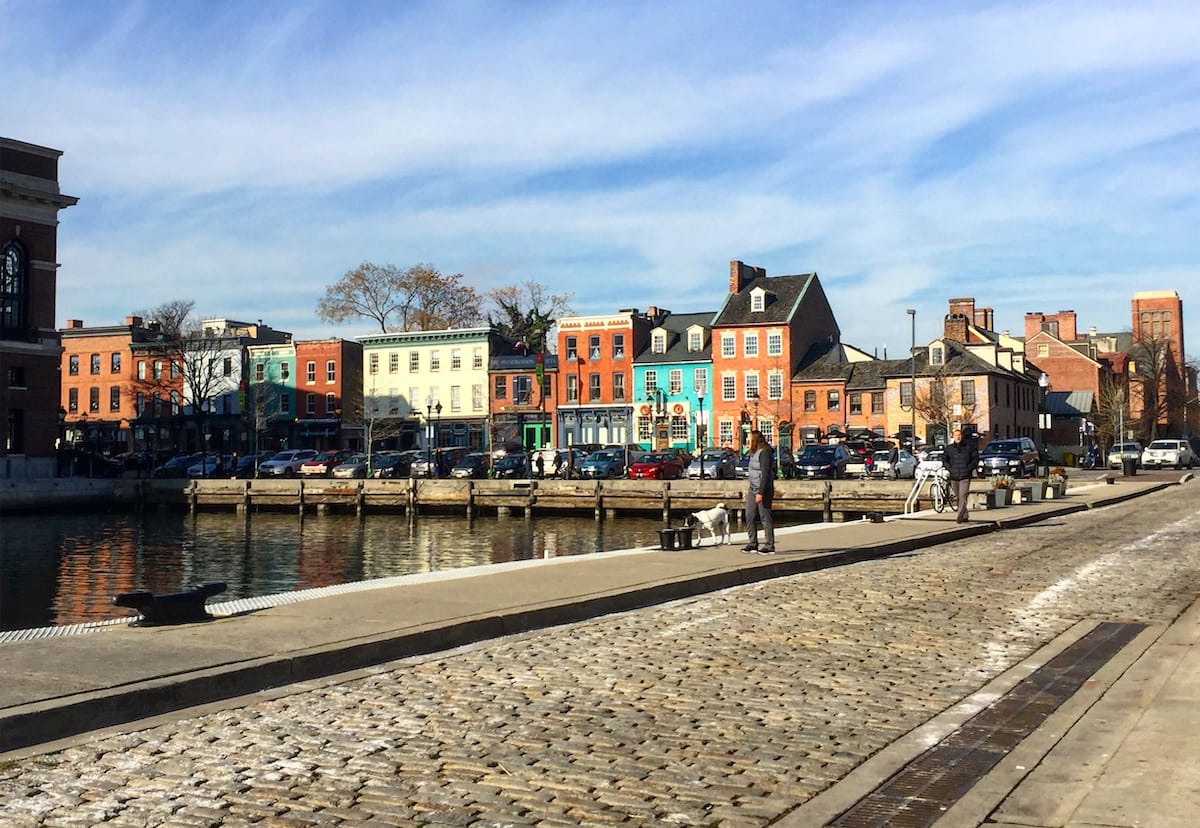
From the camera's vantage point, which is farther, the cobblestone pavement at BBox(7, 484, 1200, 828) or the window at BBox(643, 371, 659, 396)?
the window at BBox(643, 371, 659, 396)

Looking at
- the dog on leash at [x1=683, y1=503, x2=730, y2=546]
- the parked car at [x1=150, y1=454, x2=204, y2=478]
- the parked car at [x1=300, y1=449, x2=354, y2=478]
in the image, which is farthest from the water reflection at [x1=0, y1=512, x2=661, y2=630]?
the parked car at [x1=150, y1=454, x2=204, y2=478]

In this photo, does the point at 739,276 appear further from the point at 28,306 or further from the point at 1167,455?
the point at 28,306

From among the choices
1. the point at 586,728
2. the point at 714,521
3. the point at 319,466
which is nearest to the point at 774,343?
the point at 319,466

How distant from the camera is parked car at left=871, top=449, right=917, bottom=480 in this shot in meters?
50.9

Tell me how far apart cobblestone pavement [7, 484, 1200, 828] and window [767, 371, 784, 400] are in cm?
6445

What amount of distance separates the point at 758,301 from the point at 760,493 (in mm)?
62794

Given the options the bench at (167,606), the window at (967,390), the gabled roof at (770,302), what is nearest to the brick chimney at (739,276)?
the gabled roof at (770,302)

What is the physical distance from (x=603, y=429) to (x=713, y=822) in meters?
75.8

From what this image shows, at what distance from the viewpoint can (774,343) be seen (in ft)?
254

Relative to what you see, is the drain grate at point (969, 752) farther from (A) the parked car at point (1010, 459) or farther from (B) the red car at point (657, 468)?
(B) the red car at point (657, 468)

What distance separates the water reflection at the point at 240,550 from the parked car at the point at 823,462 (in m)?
8.17

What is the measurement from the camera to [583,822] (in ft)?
17.8

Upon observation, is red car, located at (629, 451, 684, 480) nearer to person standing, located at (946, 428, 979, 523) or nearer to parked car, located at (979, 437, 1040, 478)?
parked car, located at (979, 437, 1040, 478)

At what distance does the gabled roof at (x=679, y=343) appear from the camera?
79550 mm
